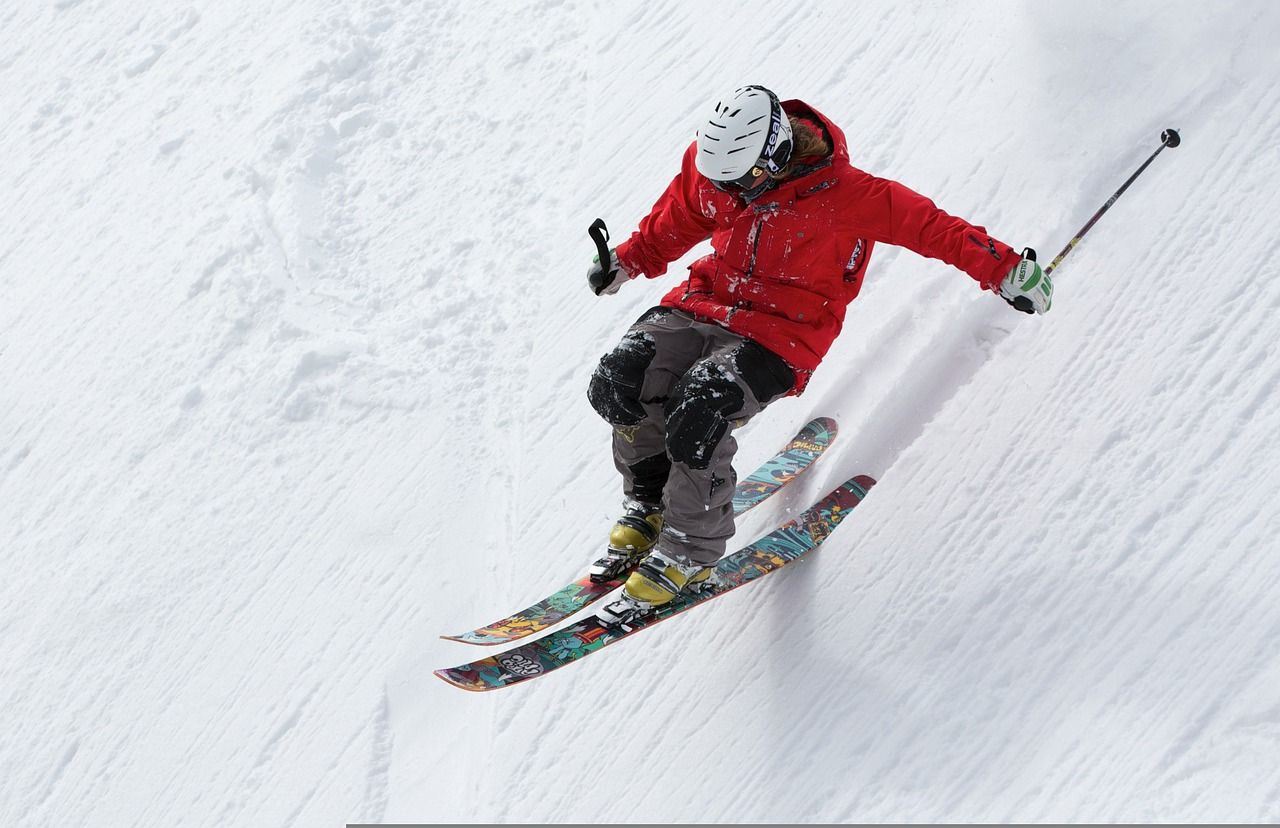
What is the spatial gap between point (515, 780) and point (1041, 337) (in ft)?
8.75

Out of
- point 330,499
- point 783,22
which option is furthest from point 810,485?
point 783,22

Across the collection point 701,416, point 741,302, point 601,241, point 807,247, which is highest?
point 807,247

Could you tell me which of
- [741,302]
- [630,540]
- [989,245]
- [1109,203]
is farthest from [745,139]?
[1109,203]

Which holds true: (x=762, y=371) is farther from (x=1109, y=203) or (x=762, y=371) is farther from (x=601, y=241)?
(x=1109, y=203)

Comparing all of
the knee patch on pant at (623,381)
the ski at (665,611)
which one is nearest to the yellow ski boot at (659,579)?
the ski at (665,611)

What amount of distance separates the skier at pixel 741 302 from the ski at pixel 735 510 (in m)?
0.17

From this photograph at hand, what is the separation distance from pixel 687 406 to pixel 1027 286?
1153 mm

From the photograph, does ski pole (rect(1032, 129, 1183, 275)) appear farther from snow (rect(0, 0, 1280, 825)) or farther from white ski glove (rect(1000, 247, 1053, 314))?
white ski glove (rect(1000, 247, 1053, 314))

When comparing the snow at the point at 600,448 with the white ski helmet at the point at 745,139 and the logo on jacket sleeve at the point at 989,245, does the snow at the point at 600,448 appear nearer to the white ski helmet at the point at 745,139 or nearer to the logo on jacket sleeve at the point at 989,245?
the logo on jacket sleeve at the point at 989,245

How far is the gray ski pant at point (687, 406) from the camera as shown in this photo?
391cm

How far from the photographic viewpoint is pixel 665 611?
Result: 4.20m

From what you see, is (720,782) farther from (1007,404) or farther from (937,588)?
(1007,404)

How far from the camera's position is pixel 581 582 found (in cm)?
449

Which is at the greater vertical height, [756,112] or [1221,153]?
[1221,153]
